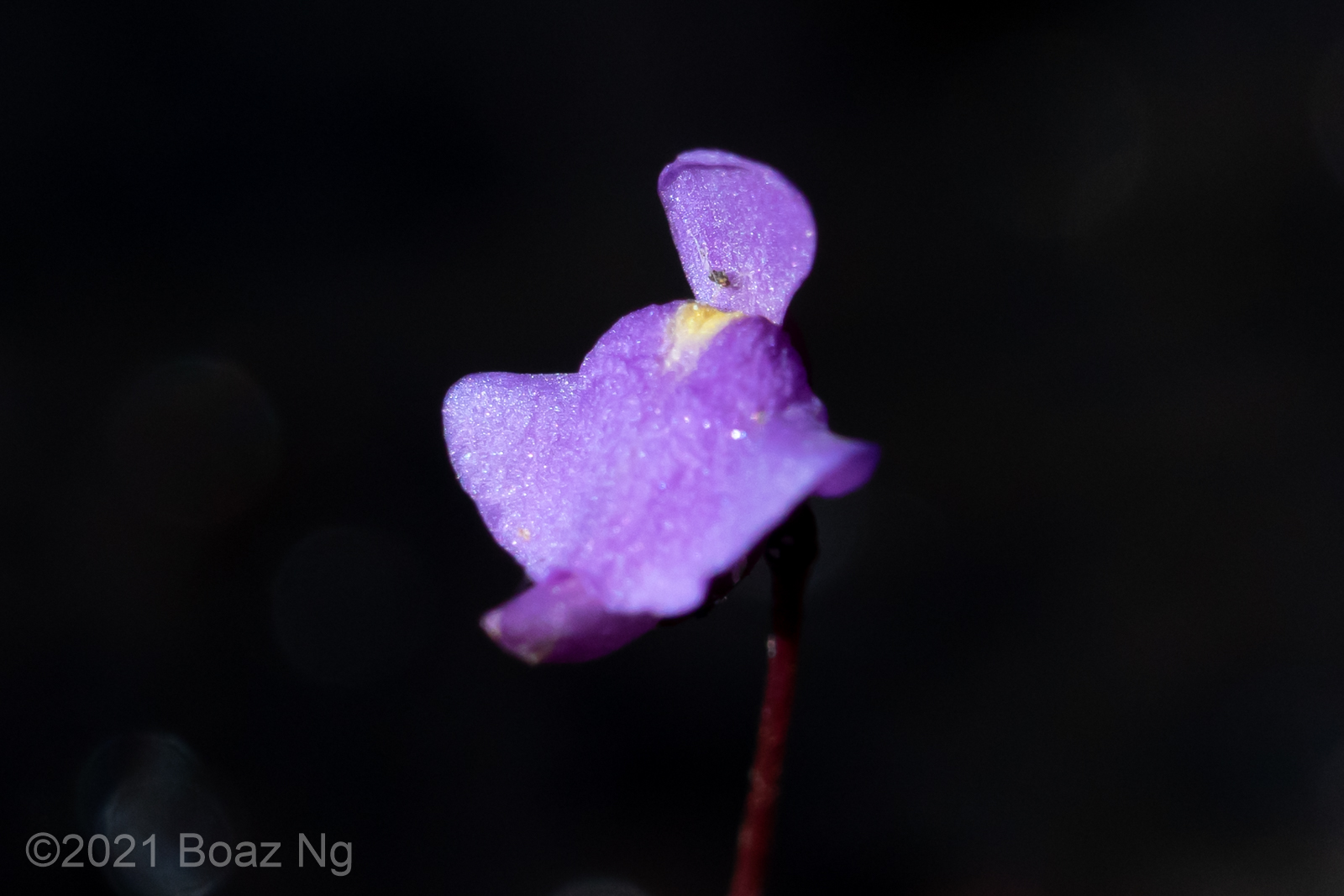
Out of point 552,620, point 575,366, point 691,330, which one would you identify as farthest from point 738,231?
point 575,366

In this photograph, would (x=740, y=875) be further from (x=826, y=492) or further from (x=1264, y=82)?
(x=1264, y=82)

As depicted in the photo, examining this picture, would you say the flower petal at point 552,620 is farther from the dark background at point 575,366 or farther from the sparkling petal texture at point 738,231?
the dark background at point 575,366

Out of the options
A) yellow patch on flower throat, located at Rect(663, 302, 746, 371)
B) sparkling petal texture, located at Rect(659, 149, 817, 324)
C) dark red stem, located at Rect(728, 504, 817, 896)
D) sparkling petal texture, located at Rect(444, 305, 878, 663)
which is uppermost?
sparkling petal texture, located at Rect(659, 149, 817, 324)

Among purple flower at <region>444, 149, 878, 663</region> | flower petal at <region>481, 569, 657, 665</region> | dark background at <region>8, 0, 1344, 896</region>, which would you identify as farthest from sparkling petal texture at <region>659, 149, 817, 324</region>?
dark background at <region>8, 0, 1344, 896</region>

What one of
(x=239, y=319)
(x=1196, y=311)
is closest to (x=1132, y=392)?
(x=1196, y=311)

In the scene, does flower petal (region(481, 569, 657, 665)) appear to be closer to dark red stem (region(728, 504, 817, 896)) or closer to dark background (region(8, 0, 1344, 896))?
dark red stem (region(728, 504, 817, 896))

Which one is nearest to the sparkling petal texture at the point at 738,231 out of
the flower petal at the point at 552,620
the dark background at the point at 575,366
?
the flower petal at the point at 552,620
